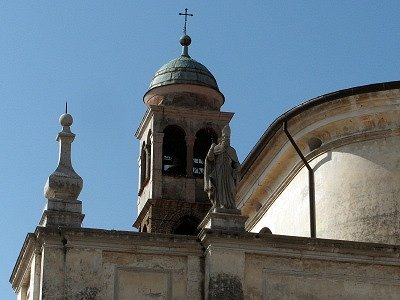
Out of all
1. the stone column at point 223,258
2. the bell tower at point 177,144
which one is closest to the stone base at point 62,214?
the stone column at point 223,258

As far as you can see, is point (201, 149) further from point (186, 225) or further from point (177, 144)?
point (186, 225)

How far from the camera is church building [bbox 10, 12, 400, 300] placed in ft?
75.4

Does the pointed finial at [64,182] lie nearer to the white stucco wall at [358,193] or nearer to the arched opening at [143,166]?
the white stucco wall at [358,193]

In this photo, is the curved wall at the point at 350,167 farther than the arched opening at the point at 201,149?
No

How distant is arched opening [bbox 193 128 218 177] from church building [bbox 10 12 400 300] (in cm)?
4

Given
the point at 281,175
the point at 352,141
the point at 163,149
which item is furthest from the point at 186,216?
the point at 352,141

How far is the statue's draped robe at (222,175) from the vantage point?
23750mm

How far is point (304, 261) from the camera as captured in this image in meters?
23.6

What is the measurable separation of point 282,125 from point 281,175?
1800 millimetres

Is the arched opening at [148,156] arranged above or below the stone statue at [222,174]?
above

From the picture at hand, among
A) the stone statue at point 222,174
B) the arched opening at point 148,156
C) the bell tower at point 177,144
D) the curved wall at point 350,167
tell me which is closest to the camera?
the stone statue at point 222,174

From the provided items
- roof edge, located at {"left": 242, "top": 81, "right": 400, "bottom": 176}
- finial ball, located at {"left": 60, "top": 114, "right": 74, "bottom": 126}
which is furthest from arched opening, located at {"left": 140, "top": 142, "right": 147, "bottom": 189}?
finial ball, located at {"left": 60, "top": 114, "right": 74, "bottom": 126}

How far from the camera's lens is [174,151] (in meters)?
35.5

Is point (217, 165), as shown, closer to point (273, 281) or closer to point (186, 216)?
point (273, 281)
